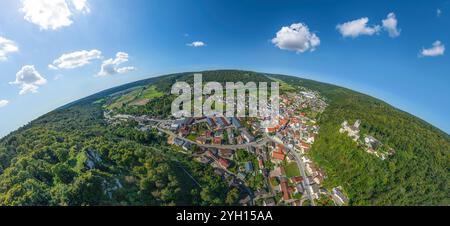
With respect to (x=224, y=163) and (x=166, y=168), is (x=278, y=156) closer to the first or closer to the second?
(x=224, y=163)

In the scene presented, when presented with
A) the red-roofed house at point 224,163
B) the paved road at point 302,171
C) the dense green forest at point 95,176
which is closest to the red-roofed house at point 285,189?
the paved road at point 302,171

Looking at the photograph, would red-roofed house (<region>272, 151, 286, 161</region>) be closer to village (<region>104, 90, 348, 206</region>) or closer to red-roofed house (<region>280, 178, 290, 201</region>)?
village (<region>104, 90, 348, 206</region>)

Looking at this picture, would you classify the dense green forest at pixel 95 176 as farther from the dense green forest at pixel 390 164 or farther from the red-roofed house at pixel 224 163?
the dense green forest at pixel 390 164

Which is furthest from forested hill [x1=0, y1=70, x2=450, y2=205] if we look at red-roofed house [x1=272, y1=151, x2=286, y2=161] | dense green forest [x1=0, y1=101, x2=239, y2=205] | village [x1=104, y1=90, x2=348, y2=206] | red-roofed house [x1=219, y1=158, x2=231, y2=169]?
red-roofed house [x1=272, y1=151, x2=286, y2=161]

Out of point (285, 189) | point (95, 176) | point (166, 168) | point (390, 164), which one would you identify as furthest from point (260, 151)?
point (95, 176)
